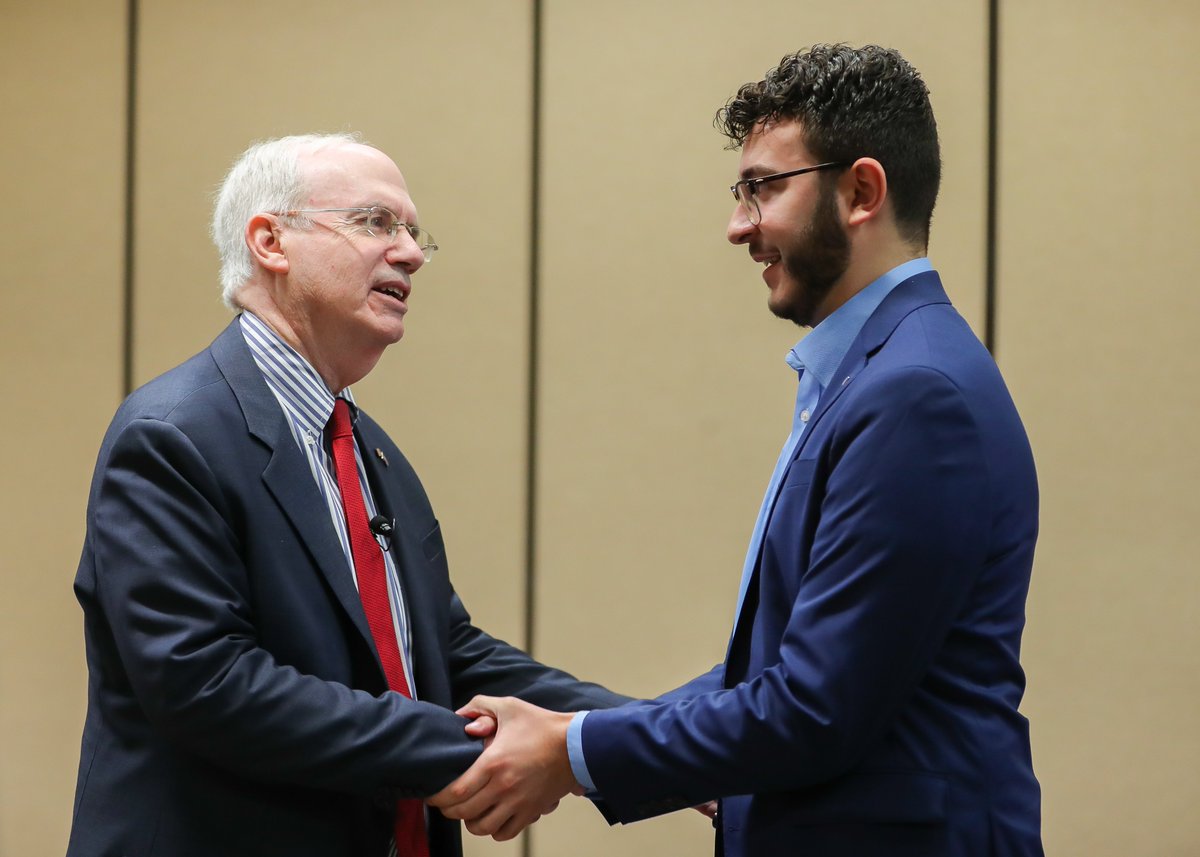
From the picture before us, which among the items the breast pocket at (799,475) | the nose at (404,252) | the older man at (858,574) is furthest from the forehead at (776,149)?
the nose at (404,252)

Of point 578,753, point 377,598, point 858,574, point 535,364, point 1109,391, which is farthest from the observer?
point 535,364

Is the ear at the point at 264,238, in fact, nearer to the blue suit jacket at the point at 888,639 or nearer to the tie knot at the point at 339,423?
the tie knot at the point at 339,423

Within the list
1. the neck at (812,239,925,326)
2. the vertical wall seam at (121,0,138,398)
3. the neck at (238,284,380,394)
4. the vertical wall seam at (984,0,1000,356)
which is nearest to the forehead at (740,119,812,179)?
the neck at (812,239,925,326)

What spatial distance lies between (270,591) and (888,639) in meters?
0.80

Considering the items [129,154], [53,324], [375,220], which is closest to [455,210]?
[129,154]

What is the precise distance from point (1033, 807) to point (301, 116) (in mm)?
2530

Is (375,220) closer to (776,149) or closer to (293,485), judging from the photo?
(293,485)

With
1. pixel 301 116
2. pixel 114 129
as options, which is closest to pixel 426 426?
pixel 301 116

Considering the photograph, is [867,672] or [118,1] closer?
[867,672]

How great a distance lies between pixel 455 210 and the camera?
10.3 feet

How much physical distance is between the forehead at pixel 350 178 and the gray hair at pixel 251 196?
0.02 m

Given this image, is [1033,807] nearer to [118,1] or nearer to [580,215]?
[580,215]

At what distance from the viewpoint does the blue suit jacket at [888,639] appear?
4.48 ft

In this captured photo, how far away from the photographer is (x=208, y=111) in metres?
3.19
